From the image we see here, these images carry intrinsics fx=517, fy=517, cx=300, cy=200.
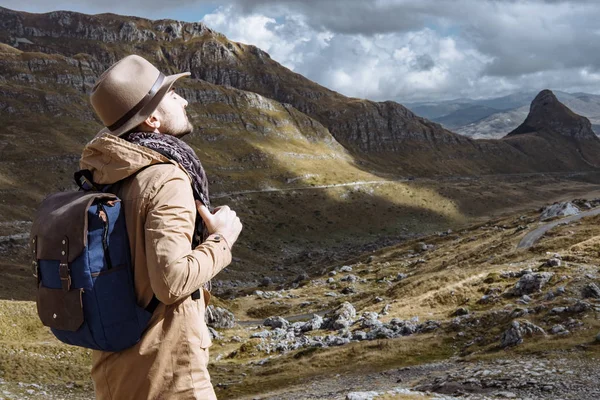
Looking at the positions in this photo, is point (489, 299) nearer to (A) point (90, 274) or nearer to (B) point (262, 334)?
(B) point (262, 334)

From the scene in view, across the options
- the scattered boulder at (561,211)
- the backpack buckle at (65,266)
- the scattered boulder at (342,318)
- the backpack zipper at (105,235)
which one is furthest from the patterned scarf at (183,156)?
the scattered boulder at (561,211)

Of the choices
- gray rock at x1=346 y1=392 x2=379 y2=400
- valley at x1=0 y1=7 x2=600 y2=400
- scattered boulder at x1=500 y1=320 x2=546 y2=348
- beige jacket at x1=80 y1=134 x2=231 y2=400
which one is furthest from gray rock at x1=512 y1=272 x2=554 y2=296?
beige jacket at x1=80 y1=134 x2=231 y2=400

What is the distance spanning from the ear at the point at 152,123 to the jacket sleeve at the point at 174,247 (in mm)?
747

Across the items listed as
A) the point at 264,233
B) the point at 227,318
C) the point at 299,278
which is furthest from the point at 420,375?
the point at 264,233

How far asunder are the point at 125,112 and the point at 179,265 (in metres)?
1.70

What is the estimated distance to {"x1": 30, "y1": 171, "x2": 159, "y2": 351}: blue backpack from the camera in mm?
4434

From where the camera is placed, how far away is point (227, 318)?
2195 inches

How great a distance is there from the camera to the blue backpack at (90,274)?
4.43 meters

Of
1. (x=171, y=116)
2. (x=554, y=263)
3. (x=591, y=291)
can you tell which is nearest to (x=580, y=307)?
(x=591, y=291)

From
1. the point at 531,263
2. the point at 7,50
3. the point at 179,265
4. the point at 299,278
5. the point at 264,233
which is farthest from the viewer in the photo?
the point at 7,50

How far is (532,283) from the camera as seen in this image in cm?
3781

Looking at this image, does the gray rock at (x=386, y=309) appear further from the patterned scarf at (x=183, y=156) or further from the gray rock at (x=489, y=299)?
the patterned scarf at (x=183, y=156)

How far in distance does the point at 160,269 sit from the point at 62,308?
1.00 m

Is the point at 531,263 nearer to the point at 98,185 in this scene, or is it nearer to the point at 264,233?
the point at 98,185
